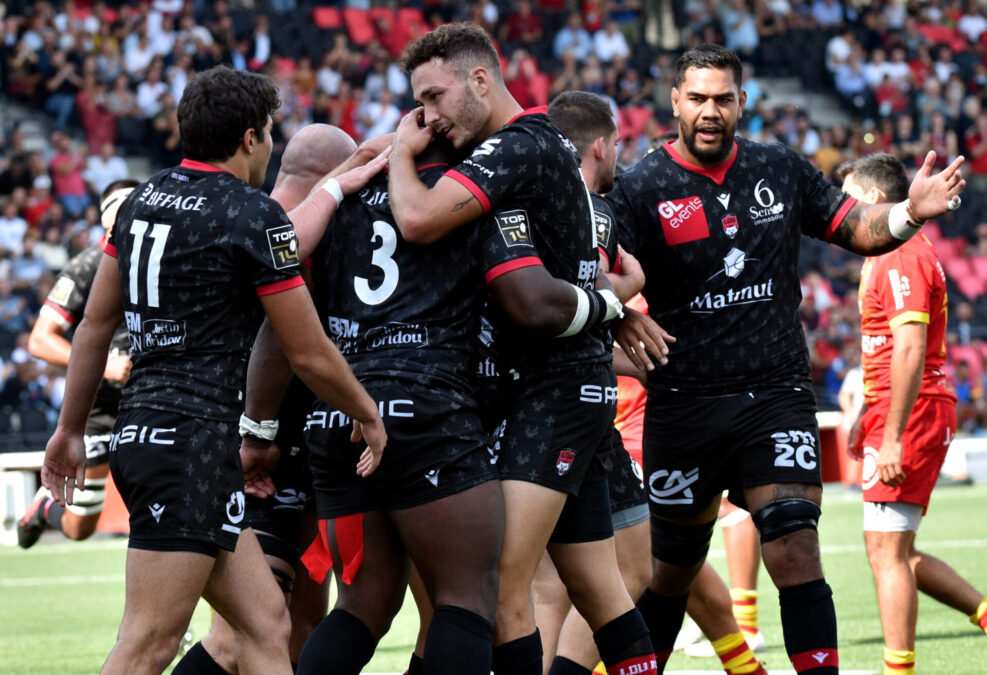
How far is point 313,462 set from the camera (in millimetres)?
4180

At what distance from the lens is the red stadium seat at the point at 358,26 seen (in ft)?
76.6

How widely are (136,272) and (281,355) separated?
662 millimetres

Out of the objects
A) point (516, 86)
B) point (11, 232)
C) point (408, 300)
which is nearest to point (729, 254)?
point (408, 300)

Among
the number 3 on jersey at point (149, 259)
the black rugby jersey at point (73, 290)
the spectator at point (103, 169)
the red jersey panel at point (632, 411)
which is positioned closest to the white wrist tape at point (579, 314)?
the number 3 on jersey at point (149, 259)

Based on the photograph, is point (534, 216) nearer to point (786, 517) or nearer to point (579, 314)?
point (579, 314)

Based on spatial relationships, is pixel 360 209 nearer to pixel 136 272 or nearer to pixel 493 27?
pixel 136 272

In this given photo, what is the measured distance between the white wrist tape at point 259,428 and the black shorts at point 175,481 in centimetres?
55

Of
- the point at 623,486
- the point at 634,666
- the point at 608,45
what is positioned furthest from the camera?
the point at 608,45

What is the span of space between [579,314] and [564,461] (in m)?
0.49

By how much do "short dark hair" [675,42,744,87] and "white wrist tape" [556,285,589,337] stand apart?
1654mm

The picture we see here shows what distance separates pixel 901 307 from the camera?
616 centimetres

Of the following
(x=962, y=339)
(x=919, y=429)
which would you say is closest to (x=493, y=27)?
(x=962, y=339)

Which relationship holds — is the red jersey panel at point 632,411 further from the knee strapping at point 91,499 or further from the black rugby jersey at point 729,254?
the knee strapping at point 91,499

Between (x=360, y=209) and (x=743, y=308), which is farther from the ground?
(x=360, y=209)
